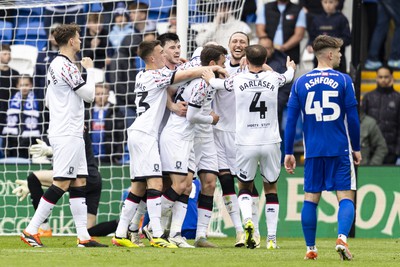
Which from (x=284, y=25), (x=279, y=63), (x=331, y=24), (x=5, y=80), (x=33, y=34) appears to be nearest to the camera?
(x=5, y=80)

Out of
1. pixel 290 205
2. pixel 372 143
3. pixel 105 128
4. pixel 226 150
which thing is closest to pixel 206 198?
pixel 226 150

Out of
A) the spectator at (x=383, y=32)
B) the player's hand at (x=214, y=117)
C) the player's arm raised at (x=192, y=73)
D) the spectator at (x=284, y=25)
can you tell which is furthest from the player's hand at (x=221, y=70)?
the spectator at (x=383, y=32)

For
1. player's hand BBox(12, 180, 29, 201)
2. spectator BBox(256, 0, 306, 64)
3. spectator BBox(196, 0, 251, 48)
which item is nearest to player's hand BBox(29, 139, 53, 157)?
player's hand BBox(12, 180, 29, 201)

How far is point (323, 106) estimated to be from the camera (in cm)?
1078

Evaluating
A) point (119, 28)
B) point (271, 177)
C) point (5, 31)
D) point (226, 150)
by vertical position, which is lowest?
point (271, 177)

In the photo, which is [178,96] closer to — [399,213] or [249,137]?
[249,137]

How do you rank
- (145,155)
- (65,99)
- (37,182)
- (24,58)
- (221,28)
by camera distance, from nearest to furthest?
(65,99) < (145,155) < (37,182) < (221,28) < (24,58)

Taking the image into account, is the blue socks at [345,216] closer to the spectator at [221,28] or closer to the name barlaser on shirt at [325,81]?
the name barlaser on shirt at [325,81]

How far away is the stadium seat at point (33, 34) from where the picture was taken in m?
19.0

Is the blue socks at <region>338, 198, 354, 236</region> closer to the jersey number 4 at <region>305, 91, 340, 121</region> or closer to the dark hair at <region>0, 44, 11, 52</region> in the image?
the jersey number 4 at <region>305, 91, 340, 121</region>

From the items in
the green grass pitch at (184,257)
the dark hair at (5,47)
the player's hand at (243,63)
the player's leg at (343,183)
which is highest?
the dark hair at (5,47)

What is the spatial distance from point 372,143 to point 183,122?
6.61m

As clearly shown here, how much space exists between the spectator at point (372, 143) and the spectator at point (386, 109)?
436 mm

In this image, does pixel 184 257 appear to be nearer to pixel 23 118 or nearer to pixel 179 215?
pixel 179 215
